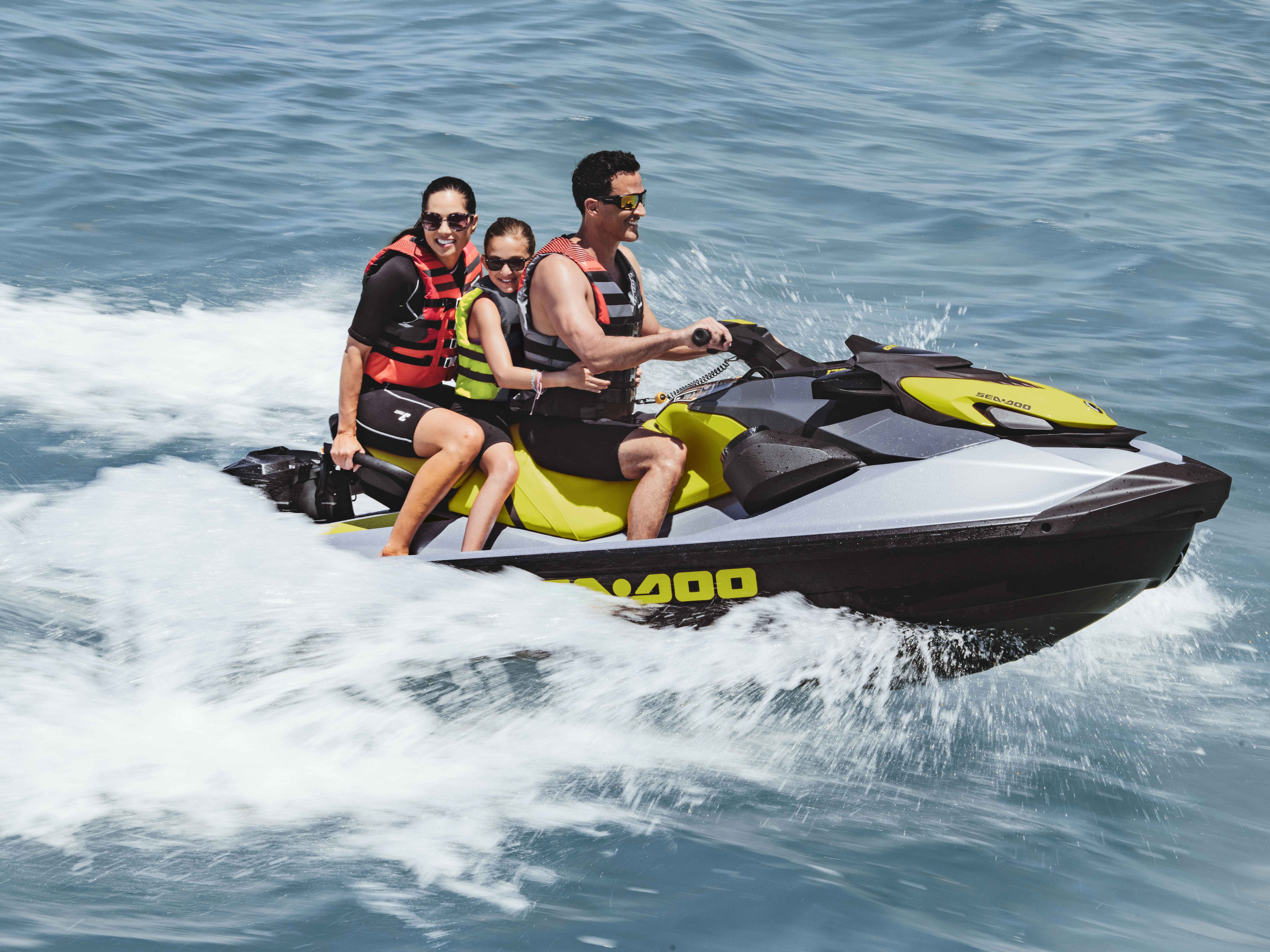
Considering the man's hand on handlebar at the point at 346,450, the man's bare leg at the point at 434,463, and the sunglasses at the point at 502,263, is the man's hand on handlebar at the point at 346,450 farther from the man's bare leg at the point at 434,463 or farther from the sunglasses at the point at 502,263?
the sunglasses at the point at 502,263

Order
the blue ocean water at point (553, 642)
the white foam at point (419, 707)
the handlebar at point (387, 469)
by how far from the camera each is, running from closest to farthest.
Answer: the blue ocean water at point (553, 642), the white foam at point (419, 707), the handlebar at point (387, 469)

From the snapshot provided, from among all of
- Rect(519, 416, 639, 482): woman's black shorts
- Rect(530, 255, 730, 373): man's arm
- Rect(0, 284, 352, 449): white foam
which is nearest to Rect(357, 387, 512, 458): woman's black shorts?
Rect(519, 416, 639, 482): woman's black shorts

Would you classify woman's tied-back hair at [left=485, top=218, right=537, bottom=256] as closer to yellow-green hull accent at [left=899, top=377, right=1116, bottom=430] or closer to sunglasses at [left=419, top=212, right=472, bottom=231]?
sunglasses at [left=419, top=212, right=472, bottom=231]

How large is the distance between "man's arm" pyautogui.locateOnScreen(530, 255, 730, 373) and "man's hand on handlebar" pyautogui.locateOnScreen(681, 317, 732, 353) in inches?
0.9

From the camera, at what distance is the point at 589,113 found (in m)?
10.8

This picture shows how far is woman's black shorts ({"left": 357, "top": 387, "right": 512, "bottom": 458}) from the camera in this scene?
11.8 ft

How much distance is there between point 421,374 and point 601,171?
3.14 ft

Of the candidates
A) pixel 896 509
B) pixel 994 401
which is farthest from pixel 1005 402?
pixel 896 509

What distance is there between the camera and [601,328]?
130 inches

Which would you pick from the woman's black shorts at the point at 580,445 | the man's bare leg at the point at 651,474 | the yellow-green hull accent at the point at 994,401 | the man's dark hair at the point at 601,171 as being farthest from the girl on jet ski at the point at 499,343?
the yellow-green hull accent at the point at 994,401

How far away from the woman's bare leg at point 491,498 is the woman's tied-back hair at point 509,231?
0.64 metres

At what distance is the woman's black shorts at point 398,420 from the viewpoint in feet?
11.8

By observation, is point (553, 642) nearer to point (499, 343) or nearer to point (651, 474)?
point (651, 474)

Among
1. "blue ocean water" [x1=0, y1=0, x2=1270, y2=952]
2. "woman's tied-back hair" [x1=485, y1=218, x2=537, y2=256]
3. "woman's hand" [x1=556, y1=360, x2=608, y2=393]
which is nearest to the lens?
"blue ocean water" [x1=0, y1=0, x2=1270, y2=952]
